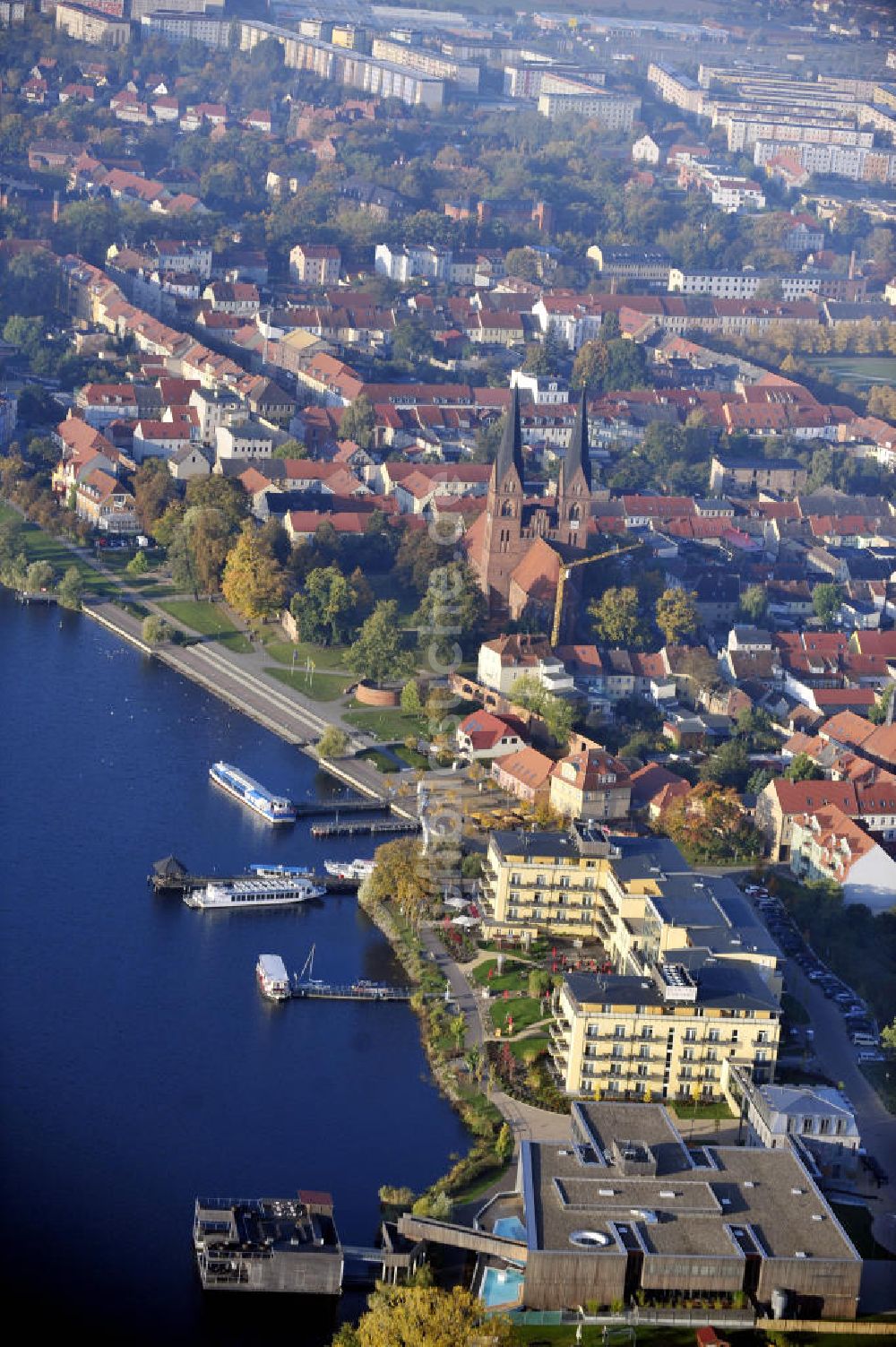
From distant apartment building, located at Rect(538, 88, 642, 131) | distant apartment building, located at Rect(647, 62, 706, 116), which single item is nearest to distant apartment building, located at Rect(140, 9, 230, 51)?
distant apartment building, located at Rect(538, 88, 642, 131)

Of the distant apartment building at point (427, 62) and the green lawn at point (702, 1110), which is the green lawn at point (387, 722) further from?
the distant apartment building at point (427, 62)

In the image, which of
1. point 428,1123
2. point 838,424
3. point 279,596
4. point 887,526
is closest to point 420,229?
point 838,424

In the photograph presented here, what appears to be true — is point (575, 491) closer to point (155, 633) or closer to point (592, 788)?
point (155, 633)

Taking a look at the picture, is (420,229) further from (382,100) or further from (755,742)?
(755,742)

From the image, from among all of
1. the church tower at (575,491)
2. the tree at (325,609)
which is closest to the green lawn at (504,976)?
the tree at (325,609)

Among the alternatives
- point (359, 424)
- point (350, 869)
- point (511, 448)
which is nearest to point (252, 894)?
point (350, 869)

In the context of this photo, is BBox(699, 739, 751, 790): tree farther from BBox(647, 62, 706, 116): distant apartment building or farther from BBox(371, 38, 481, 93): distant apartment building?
BBox(371, 38, 481, 93): distant apartment building
